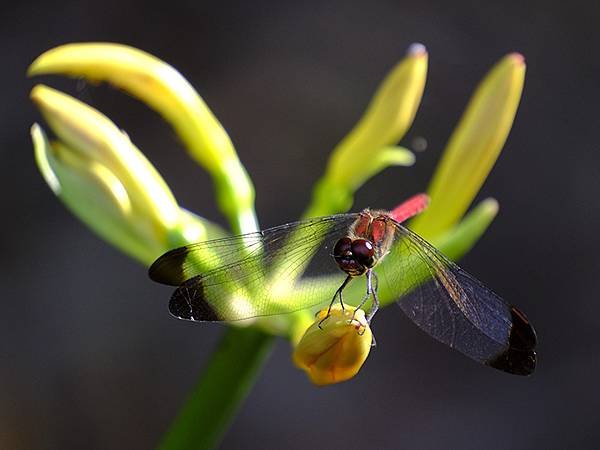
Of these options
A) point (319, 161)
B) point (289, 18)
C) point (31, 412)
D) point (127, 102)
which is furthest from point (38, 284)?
point (289, 18)

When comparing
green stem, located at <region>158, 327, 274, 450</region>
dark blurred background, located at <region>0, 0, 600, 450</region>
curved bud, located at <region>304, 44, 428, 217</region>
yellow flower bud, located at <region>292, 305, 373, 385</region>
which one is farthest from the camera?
dark blurred background, located at <region>0, 0, 600, 450</region>

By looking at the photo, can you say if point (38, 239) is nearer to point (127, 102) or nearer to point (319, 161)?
point (127, 102)

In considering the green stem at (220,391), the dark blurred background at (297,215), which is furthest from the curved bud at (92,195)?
the dark blurred background at (297,215)

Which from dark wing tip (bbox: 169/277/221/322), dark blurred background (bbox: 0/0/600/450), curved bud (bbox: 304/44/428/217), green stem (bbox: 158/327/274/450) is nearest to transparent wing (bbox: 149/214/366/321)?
dark wing tip (bbox: 169/277/221/322)

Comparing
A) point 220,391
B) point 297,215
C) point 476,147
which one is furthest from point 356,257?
point 297,215

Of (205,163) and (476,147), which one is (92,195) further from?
(476,147)

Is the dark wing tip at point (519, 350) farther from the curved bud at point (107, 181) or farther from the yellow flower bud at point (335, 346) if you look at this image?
the curved bud at point (107, 181)

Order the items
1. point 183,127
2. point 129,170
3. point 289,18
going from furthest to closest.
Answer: point 289,18 < point 183,127 < point 129,170

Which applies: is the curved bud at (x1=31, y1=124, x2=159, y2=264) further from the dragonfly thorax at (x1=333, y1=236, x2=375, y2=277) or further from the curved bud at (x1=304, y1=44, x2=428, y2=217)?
the dragonfly thorax at (x1=333, y1=236, x2=375, y2=277)
